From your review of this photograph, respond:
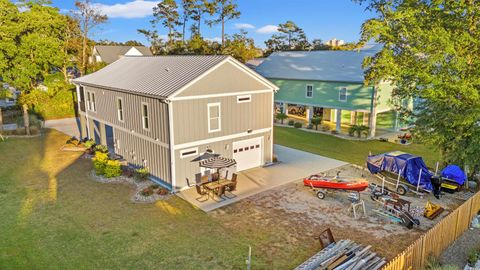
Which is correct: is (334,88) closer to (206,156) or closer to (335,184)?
(335,184)

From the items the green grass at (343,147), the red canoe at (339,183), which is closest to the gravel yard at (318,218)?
the red canoe at (339,183)

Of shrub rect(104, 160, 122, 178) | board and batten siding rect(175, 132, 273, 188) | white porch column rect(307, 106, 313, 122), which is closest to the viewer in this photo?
board and batten siding rect(175, 132, 273, 188)

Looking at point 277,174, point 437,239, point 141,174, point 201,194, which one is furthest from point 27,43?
point 437,239

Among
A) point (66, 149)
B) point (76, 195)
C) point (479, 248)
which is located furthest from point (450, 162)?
point (66, 149)

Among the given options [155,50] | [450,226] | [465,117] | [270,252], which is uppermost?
[155,50]

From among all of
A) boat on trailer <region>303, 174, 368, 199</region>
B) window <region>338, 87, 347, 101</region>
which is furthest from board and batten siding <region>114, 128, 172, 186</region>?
window <region>338, 87, 347, 101</region>

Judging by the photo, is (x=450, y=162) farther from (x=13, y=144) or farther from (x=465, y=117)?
(x=13, y=144)

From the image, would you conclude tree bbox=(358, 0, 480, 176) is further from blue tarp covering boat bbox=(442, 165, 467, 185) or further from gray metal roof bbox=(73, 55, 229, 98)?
gray metal roof bbox=(73, 55, 229, 98)
